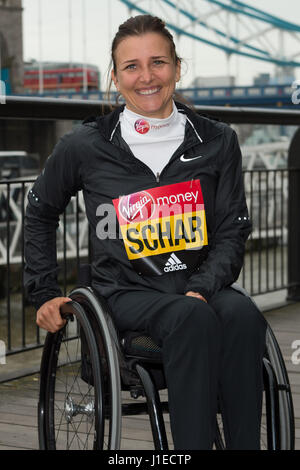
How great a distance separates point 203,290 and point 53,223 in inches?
14.3

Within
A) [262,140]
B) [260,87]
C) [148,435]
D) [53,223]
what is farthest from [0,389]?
[262,140]

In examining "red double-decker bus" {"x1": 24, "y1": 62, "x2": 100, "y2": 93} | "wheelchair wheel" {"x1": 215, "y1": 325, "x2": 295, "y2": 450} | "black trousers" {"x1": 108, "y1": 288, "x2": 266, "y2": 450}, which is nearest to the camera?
"black trousers" {"x1": 108, "y1": 288, "x2": 266, "y2": 450}

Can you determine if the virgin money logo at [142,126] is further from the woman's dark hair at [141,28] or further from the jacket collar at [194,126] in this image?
the woman's dark hair at [141,28]

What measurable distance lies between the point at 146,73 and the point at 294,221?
279cm

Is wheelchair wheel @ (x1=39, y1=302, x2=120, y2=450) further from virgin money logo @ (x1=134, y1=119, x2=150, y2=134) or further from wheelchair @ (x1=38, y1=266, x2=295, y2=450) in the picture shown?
virgin money logo @ (x1=134, y1=119, x2=150, y2=134)

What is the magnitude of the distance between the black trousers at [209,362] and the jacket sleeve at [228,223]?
0.29 feet

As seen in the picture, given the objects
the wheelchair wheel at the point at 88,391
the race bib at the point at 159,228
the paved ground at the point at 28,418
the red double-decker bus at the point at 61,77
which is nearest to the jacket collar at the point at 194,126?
the race bib at the point at 159,228

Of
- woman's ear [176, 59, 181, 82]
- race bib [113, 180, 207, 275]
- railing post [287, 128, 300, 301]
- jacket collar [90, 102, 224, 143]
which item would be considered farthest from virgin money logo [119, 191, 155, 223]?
railing post [287, 128, 300, 301]

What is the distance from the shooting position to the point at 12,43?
29172 millimetres

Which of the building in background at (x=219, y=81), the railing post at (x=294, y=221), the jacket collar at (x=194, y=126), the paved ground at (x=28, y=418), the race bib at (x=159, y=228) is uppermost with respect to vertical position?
the building in background at (x=219, y=81)

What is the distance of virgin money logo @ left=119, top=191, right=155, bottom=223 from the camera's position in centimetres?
153

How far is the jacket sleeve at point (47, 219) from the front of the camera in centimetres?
159

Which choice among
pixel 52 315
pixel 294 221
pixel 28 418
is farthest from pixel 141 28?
pixel 294 221

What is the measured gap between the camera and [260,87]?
1035 inches
